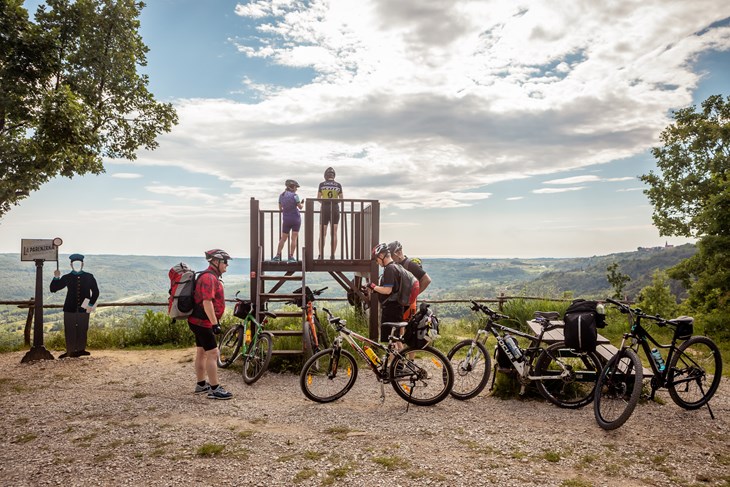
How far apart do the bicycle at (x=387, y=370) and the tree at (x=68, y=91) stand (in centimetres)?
698

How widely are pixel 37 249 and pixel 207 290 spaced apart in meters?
5.73

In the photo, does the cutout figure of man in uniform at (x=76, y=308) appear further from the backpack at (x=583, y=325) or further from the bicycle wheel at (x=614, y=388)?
the bicycle wheel at (x=614, y=388)

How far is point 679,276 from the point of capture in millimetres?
19641

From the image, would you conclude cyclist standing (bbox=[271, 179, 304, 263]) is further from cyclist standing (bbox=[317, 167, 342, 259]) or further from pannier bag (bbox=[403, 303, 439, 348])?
pannier bag (bbox=[403, 303, 439, 348])

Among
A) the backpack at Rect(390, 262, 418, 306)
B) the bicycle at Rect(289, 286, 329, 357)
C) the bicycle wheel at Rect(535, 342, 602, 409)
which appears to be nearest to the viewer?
the bicycle wheel at Rect(535, 342, 602, 409)

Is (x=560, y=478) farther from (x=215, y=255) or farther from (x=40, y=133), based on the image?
(x=40, y=133)

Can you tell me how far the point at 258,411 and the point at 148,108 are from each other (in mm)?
10683

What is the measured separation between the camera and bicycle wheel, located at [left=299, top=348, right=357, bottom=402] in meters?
6.79

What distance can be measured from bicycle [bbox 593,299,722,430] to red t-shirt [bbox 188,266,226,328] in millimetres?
5155

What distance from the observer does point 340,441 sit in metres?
5.33

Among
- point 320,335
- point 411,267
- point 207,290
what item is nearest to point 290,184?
point 320,335

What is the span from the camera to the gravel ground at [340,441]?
450 cm

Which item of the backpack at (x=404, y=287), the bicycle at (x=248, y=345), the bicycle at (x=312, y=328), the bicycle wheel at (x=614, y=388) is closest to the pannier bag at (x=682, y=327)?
the bicycle wheel at (x=614, y=388)

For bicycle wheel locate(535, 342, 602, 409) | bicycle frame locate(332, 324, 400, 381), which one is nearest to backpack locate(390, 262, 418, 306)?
bicycle frame locate(332, 324, 400, 381)
